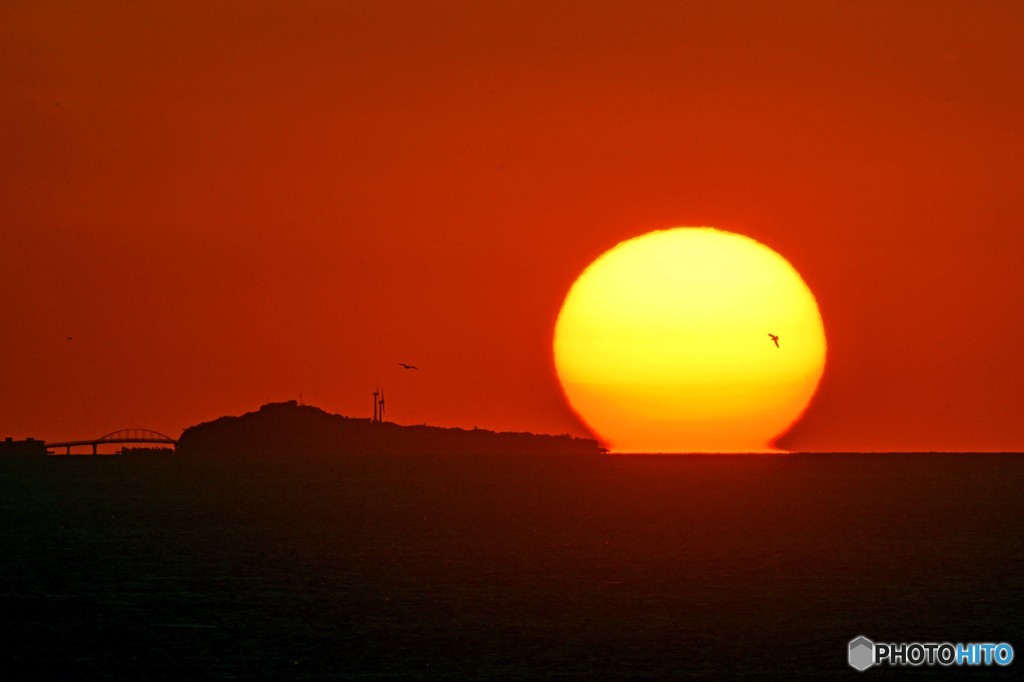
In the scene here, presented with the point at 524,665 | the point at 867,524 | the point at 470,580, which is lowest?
the point at 524,665

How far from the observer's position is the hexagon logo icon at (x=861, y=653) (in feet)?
203

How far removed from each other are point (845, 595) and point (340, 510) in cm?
9965

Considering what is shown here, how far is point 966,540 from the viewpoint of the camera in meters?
129

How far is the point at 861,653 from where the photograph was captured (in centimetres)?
6431

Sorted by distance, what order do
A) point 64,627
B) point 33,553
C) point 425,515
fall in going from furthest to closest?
point 425,515, point 33,553, point 64,627

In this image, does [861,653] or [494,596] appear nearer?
[861,653]

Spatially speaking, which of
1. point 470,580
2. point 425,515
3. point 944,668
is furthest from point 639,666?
point 425,515

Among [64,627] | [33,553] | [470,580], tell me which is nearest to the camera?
[64,627]

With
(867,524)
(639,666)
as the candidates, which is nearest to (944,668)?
(639,666)

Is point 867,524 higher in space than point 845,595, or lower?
higher

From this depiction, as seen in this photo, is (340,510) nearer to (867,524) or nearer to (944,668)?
(867,524)

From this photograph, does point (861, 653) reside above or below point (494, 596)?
below

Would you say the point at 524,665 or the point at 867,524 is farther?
the point at 867,524

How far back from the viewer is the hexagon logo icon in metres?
61.8
